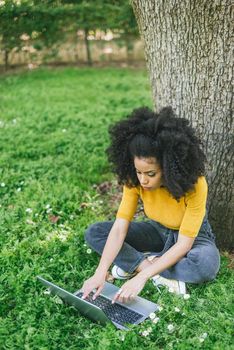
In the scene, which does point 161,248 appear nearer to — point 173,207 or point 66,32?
point 173,207

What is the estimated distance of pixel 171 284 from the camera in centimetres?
333

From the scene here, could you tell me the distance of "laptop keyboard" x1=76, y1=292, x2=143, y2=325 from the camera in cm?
301

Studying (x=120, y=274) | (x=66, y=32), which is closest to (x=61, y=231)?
(x=120, y=274)

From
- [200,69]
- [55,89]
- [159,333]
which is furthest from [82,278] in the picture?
[55,89]

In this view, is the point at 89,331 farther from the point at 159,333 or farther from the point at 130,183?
the point at 130,183

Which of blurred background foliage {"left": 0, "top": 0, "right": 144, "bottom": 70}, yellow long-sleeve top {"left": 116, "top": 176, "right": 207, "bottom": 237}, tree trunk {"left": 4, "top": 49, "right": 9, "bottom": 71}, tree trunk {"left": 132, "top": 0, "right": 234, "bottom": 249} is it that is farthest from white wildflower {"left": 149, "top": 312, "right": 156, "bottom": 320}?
tree trunk {"left": 4, "top": 49, "right": 9, "bottom": 71}

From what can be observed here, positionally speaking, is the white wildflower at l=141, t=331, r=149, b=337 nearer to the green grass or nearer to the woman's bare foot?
the green grass

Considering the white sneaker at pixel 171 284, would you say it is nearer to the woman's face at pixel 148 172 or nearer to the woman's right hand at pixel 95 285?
the woman's right hand at pixel 95 285

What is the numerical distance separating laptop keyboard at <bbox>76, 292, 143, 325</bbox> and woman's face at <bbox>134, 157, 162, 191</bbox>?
0.79 metres

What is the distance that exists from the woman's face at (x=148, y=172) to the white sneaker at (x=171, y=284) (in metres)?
0.68

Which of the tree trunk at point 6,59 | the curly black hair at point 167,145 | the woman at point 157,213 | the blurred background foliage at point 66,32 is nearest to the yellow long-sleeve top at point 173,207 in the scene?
the woman at point 157,213

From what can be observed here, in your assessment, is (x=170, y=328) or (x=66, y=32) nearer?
(x=170, y=328)

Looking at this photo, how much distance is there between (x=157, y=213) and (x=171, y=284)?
49 cm

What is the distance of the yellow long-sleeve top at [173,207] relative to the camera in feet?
10.3
